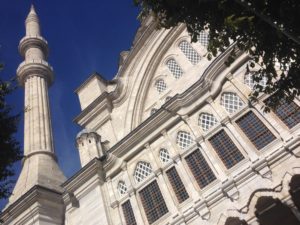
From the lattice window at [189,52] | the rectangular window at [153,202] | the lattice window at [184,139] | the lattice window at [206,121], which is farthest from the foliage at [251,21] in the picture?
the lattice window at [189,52]

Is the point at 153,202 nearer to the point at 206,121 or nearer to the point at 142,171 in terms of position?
the point at 142,171

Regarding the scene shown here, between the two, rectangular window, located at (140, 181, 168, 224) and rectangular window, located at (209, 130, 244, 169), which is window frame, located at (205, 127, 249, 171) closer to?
rectangular window, located at (209, 130, 244, 169)

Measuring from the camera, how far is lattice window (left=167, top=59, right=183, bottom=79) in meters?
17.6

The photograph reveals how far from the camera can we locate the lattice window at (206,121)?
45.0 ft

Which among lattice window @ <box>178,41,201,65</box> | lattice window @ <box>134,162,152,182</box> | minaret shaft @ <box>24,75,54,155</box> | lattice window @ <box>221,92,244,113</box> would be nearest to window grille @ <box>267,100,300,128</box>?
lattice window @ <box>221,92,244,113</box>

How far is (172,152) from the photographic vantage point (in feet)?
46.1

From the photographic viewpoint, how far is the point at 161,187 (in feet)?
44.5

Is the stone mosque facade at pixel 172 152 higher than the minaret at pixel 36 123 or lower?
lower

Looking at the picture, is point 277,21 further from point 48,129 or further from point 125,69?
point 48,129

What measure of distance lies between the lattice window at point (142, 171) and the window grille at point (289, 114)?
5.36 metres

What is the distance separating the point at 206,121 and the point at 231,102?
1.16 m

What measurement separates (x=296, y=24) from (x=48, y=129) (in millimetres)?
19101

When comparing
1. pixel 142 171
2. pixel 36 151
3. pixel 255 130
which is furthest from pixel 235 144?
pixel 36 151

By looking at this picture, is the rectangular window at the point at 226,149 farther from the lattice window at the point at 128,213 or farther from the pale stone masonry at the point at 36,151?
the pale stone masonry at the point at 36,151
